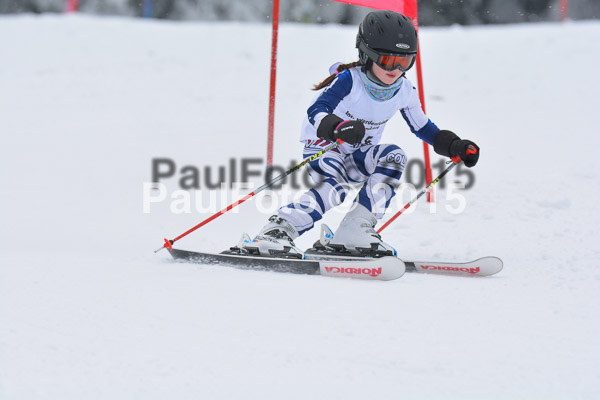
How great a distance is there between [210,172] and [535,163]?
343cm

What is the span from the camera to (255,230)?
5578 millimetres

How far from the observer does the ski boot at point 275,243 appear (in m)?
3.97

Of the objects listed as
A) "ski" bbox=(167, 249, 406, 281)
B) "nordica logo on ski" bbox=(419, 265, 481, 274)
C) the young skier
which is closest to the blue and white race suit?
the young skier

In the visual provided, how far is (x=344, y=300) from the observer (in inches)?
121

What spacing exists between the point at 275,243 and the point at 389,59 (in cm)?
121

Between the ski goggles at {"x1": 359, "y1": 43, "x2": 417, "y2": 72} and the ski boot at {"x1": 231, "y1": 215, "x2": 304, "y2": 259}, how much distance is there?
1.07 metres

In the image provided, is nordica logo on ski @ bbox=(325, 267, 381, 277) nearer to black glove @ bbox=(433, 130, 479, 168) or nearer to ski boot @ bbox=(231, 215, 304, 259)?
ski boot @ bbox=(231, 215, 304, 259)

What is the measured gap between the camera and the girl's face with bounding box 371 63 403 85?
384cm

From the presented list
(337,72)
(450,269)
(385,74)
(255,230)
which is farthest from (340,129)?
(255,230)

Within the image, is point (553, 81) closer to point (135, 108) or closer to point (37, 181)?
point (135, 108)

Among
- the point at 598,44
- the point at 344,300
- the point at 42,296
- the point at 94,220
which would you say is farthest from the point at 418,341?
the point at 598,44

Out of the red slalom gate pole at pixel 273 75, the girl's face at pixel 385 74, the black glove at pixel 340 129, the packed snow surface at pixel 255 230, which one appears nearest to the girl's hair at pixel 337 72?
the girl's face at pixel 385 74

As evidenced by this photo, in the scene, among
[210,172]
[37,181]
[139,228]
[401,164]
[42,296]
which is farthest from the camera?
[210,172]

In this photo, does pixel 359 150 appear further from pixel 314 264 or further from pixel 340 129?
pixel 314 264
